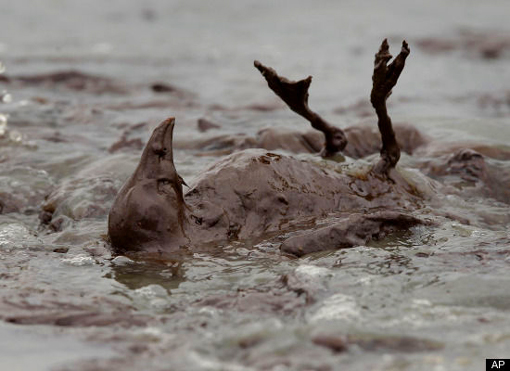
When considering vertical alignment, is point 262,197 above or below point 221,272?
above

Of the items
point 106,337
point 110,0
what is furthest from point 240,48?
point 106,337

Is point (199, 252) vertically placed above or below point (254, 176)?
below

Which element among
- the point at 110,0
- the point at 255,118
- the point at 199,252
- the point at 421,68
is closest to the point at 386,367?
the point at 199,252

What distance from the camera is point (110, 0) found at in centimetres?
1814

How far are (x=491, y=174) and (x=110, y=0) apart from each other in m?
14.9

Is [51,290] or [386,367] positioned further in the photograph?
[51,290]

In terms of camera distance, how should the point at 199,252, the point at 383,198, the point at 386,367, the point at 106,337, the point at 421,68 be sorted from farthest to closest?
the point at 421,68
the point at 383,198
the point at 199,252
the point at 106,337
the point at 386,367

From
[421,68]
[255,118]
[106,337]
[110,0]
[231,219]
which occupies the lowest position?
[106,337]

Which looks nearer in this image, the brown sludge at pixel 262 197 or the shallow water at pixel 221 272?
the shallow water at pixel 221 272

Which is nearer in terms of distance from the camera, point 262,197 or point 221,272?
point 221,272

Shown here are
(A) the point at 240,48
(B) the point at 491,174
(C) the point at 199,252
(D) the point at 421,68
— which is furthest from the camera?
(A) the point at 240,48

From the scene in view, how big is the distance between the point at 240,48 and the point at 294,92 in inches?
401

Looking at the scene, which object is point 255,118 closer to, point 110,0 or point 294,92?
point 294,92

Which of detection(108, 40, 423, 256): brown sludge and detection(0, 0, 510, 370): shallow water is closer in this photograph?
detection(0, 0, 510, 370): shallow water
